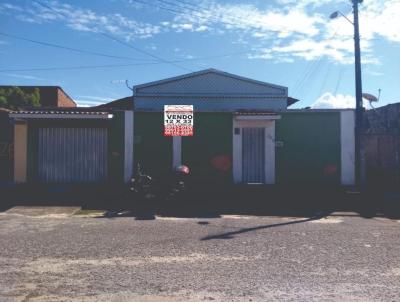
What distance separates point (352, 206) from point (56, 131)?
10.3m

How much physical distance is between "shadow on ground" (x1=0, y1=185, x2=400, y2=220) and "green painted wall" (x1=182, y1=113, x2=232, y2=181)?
0.78 metres

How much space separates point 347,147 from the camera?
1472cm

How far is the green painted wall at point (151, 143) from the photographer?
47.3 ft

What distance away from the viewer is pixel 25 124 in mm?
14234

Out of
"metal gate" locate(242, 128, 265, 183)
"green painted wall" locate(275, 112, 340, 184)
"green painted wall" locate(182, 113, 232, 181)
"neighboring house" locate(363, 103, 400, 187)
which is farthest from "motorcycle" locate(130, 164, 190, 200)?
"neighboring house" locate(363, 103, 400, 187)

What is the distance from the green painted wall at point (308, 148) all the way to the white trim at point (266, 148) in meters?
0.21

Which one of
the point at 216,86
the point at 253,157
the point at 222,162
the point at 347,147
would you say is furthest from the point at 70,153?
the point at 216,86

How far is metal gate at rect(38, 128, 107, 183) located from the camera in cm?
1428

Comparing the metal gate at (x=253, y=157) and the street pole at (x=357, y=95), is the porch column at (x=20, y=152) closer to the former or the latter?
the metal gate at (x=253, y=157)

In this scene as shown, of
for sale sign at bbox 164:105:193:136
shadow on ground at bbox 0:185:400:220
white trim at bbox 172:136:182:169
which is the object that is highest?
for sale sign at bbox 164:105:193:136

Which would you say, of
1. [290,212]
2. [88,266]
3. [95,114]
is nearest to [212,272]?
[88,266]

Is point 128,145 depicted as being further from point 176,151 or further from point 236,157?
point 236,157

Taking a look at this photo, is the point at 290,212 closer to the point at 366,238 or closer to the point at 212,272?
the point at 366,238

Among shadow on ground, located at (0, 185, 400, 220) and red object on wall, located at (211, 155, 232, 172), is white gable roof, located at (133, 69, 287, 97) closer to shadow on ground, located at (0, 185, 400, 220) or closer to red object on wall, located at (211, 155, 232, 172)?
red object on wall, located at (211, 155, 232, 172)
